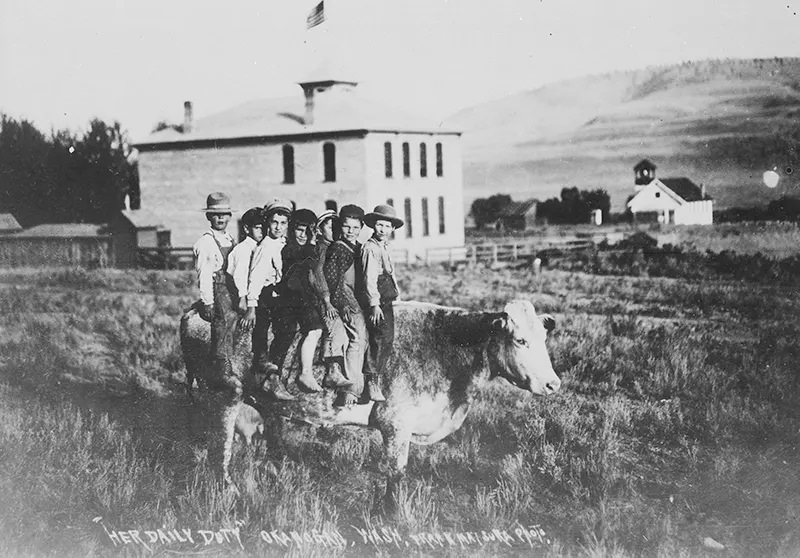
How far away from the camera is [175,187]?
5.67 m

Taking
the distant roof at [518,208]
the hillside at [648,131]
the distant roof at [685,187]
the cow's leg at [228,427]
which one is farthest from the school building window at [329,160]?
the distant roof at [685,187]

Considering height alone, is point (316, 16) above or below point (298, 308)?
above

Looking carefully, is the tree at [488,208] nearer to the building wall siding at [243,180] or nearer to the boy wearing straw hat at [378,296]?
the boy wearing straw hat at [378,296]

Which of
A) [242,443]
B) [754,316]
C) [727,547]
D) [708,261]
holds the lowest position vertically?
[727,547]

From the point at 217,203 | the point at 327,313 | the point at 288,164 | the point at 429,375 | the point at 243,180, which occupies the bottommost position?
the point at 429,375

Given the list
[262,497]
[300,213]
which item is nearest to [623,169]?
[300,213]

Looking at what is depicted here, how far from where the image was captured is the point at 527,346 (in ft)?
15.6

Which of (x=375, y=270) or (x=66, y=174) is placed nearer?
(x=375, y=270)

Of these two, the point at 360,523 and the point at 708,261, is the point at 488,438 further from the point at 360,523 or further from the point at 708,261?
the point at 708,261

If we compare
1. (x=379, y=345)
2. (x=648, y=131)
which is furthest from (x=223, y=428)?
(x=648, y=131)

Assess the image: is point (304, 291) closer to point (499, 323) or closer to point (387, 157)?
point (387, 157)

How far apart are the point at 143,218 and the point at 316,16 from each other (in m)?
1.94

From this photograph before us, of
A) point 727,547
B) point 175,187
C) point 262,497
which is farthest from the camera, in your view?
point 175,187

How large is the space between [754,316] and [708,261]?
463 millimetres
